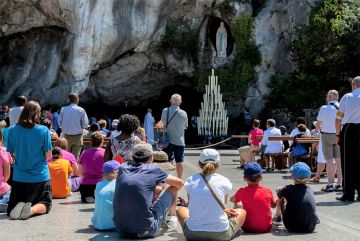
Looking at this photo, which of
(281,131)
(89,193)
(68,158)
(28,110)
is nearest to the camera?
(28,110)

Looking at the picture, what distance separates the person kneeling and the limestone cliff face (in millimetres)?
17434

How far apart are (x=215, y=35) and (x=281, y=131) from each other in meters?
11.8

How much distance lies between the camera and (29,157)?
7.67 metres

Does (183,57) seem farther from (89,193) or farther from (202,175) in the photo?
(202,175)

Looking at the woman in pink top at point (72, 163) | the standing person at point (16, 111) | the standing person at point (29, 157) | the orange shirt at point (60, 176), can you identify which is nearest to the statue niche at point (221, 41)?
the standing person at point (16, 111)

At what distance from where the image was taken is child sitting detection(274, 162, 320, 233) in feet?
22.0

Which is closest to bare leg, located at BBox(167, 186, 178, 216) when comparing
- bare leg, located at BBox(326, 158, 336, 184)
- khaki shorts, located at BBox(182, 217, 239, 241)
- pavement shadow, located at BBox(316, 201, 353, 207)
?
khaki shorts, located at BBox(182, 217, 239, 241)

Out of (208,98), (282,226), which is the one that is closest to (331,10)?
(208,98)

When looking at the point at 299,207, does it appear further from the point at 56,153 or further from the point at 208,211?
the point at 56,153

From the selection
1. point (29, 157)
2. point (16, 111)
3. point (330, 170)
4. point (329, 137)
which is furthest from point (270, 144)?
point (29, 157)

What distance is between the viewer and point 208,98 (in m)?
26.6

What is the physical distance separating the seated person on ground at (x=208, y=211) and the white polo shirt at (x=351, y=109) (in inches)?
130

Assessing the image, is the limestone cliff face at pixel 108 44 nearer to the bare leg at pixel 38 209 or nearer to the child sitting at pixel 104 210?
the bare leg at pixel 38 209

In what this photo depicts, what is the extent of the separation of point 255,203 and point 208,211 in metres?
0.75
